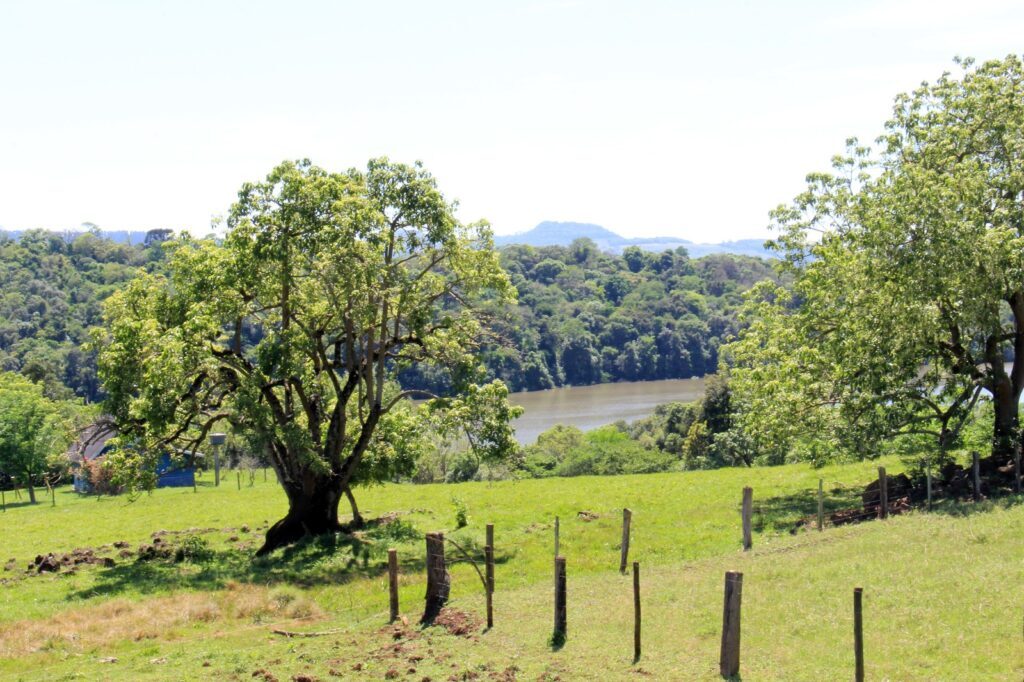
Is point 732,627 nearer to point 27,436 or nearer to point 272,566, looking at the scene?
point 272,566

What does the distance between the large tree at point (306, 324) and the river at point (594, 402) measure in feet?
222

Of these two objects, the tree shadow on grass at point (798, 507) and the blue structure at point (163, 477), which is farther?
the blue structure at point (163, 477)

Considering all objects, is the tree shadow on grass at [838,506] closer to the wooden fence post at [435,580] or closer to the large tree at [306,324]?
the large tree at [306,324]

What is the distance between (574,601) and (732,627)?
254 inches

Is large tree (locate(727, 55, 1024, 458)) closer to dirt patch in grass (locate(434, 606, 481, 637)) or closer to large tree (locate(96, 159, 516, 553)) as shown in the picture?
large tree (locate(96, 159, 516, 553))

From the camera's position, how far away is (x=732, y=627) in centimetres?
1367

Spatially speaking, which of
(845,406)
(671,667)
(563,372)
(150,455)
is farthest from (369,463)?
(563,372)

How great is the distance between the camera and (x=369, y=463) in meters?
32.1

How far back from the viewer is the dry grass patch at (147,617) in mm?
19781

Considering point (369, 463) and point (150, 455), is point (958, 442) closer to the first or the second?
point (369, 463)

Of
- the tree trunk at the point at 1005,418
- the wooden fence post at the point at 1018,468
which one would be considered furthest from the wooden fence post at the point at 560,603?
the tree trunk at the point at 1005,418

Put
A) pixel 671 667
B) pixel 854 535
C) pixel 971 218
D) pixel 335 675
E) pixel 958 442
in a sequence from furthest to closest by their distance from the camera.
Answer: pixel 958 442
pixel 971 218
pixel 854 535
pixel 335 675
pixel 671 667

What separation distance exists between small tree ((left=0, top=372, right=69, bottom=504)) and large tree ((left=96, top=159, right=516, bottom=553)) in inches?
1347

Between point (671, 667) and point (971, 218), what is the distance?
Answer: 16840mm
